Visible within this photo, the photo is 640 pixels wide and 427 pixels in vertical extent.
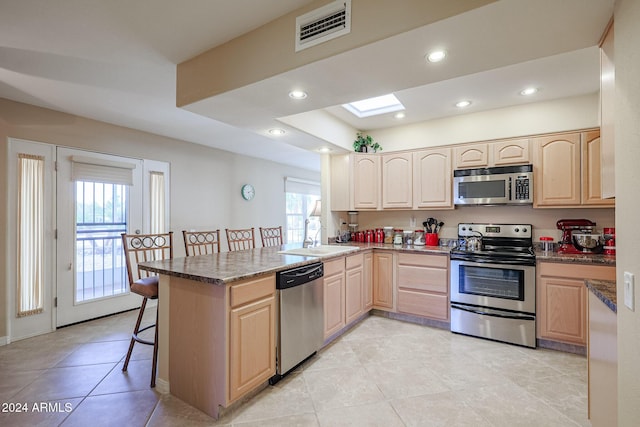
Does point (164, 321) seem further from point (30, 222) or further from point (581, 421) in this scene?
point (581, 421)

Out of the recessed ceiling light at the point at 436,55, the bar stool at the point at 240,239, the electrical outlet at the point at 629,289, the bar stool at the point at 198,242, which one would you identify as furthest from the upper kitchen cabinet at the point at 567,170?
the bar stool at the point at 198,242

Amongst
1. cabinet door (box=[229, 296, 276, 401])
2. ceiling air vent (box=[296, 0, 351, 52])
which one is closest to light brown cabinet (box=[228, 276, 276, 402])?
cabinet door (box=[229, 296, 276, 401])

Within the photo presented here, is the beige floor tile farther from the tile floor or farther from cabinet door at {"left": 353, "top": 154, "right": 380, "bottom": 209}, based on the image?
cabinet door at {"left": 353, "top": 154, "right": 380, "bottom": 209}

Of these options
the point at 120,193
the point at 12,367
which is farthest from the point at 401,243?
the point at 12,367

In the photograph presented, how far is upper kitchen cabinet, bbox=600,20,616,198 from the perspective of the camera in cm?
132

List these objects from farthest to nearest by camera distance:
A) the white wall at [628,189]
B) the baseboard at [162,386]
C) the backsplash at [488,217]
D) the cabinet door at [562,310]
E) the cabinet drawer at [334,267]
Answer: the backsplash at [488,217]
the cabinet drawer at [334,267]
the cabinet door at [562,310]
the baseboard at [162,386]
the white wall at [628,189]

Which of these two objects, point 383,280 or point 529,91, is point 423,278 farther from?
point 529,91

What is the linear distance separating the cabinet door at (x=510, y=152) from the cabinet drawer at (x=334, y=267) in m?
2.12

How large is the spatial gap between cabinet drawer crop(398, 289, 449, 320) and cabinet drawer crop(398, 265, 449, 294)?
0.07 m

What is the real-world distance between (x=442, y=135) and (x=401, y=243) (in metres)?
1.51

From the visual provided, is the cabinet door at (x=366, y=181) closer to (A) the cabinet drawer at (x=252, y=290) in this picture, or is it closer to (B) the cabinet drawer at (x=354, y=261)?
(B) the cabinet drawer at (x=354, y=261)

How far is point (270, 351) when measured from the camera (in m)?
2.19

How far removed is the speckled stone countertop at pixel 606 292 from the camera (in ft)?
4.05

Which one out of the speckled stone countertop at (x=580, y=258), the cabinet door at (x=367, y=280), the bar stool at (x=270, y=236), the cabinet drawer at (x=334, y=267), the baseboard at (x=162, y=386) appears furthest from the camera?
the bar stool at (x=270, y=236)
